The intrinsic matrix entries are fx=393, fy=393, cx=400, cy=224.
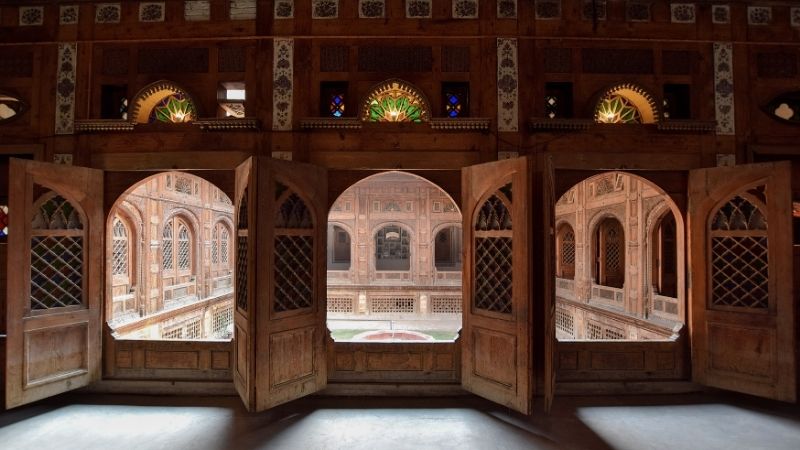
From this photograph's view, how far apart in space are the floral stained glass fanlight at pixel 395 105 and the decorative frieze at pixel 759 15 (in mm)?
4464

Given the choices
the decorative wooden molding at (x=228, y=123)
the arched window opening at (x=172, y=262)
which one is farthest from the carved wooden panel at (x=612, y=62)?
the arched window opening at (x=172, y=262)

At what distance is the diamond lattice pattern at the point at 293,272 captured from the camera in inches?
179

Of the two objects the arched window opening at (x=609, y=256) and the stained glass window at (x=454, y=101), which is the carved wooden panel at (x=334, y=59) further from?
the arched window opening at (x=609, y=256)

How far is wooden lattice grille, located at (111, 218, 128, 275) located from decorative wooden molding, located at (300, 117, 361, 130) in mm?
6053

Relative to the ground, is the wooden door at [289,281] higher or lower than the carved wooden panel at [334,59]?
lower

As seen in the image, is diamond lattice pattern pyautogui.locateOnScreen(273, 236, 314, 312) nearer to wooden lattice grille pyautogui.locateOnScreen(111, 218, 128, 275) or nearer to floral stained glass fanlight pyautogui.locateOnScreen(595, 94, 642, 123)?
floral stained glass fanlight pyautogui.locateOnScreen(595, 94, 642, 123)

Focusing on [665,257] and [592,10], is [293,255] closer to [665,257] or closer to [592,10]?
[592,10]

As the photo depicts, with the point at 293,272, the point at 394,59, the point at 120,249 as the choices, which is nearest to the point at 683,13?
the point at 394,59

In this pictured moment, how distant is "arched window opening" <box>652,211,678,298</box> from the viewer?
905cm

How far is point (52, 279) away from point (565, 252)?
12.9m

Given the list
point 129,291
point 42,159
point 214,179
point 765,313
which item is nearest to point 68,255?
point 42,159

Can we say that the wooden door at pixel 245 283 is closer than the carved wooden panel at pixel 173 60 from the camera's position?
Yes

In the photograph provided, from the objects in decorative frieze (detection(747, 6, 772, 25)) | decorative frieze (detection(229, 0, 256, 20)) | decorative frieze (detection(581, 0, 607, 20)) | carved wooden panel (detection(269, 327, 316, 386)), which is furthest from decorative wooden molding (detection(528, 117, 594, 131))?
decorative frieze (detection(229, 0, 256, 20))

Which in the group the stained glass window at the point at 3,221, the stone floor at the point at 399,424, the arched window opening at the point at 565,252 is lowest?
the stone floor at the point at 399,424
